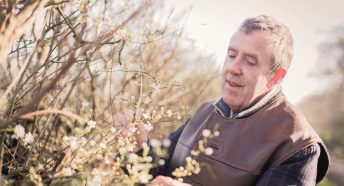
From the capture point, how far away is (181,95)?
564 centimetres

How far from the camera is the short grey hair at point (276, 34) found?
8.05 feet

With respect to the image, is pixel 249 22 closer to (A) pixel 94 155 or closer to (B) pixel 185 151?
(B) pixel 185 151

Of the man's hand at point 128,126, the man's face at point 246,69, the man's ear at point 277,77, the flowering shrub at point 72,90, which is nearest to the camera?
the flowering shrub at point 72,90

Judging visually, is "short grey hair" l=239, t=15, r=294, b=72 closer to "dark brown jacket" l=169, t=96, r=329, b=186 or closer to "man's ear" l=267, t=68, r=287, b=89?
"man's ear" l=267, t=68, r=287, b=89

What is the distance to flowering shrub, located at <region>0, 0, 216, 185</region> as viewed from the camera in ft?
4.33

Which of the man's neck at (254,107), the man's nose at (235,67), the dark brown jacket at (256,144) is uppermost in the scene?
the man's nose at (235,67)

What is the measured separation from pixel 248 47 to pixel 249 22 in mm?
170

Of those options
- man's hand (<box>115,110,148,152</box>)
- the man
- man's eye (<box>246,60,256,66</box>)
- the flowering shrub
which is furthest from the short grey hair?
man's hand (<box>115,110,148,152</box>)

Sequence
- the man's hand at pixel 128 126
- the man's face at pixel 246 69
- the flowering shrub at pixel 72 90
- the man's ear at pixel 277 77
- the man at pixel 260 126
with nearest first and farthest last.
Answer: the flowering shrub at pixel 72 90 → the man's hand at pixel 128 126 → the man at pixel 260 126 → the man's face at pixel 246 69 → the man's ear at pixel 277 77

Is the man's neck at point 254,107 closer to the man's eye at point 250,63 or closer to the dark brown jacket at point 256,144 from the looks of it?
the dark brown jacket at point 256,144

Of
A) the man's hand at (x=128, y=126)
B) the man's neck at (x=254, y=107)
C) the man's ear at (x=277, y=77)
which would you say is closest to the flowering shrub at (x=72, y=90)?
the man's hand at (x=128, y=126)

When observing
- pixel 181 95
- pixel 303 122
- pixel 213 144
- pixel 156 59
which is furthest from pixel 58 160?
pixel 181 95

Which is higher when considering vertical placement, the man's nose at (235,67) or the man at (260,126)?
the man's nose at (235,67)

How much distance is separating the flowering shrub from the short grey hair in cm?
47
